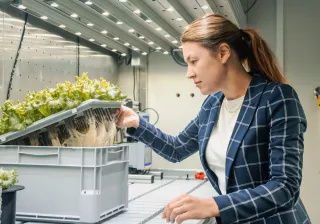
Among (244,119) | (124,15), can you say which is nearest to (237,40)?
(244,119)

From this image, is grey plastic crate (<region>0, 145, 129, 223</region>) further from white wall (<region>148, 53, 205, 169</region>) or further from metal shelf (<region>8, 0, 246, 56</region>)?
white wall (<region>148, 53, 205, 169</region>)

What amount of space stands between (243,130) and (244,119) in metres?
0.04

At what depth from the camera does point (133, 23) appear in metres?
2.74

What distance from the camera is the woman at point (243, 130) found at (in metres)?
1.03

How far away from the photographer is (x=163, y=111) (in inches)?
151

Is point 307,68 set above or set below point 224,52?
above

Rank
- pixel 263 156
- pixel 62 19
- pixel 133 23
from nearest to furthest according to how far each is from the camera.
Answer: pixel 263 156 < pixel 62 19 < pixel 133 23

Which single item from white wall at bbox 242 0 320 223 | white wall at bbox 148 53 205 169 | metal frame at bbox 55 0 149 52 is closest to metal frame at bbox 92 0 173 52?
metal frame at bbox 55 0 149 52

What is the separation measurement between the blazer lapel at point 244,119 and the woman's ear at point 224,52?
0.42 feet

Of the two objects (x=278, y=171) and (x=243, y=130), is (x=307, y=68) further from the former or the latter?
(x=278, y=171)

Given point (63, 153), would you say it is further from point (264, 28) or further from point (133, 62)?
point (264, 28)

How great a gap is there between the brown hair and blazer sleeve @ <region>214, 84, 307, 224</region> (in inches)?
5.5

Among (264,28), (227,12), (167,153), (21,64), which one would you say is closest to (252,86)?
(167,153)

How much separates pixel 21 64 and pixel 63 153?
1.17 metres
